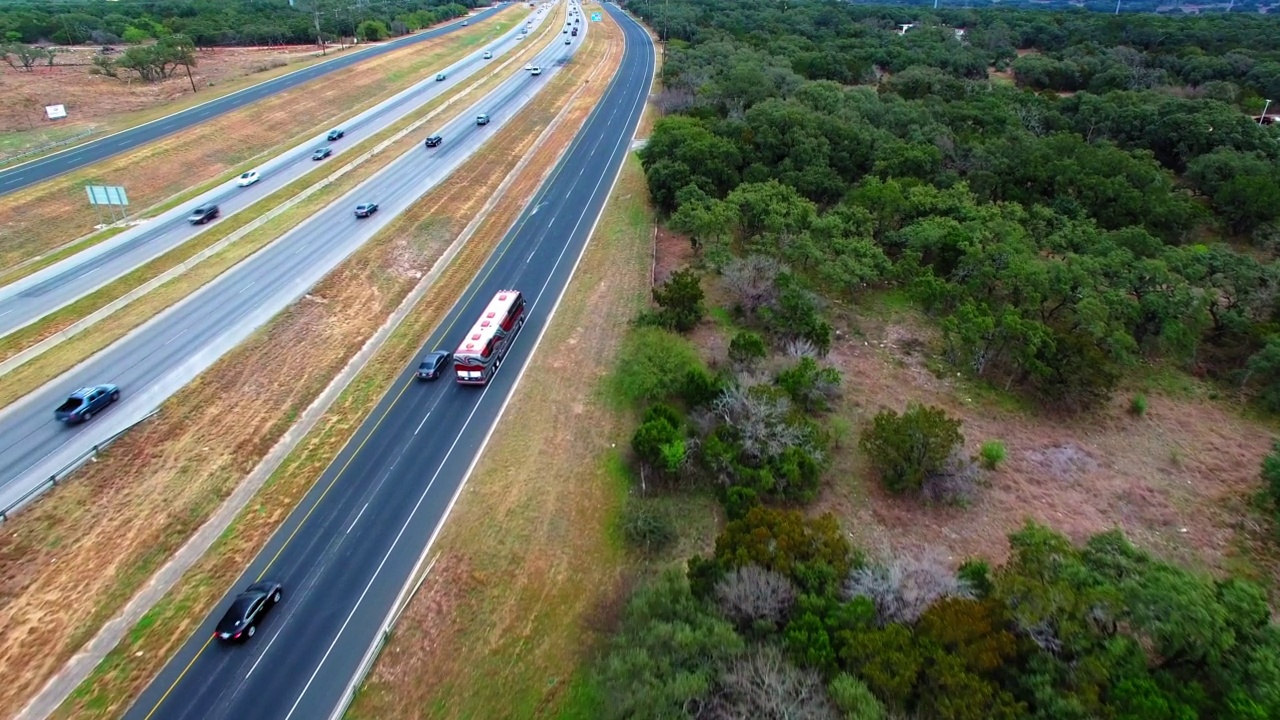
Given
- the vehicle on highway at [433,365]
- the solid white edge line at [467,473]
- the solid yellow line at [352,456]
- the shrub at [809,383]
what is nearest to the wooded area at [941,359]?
the shrub at [809,383]

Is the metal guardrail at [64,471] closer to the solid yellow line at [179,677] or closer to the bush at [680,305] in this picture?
the solid yellow line at [179,677]

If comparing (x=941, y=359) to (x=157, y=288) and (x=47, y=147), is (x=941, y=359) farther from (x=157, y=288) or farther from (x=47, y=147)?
(x=47, y=147)

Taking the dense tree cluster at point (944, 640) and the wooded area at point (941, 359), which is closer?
the dense tree cluster at point (944, 640)

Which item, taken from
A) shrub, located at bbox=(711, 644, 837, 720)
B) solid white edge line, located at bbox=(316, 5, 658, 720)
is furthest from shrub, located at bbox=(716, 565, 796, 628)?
solid white edge line, located at bbox=(316, 5, 658, 720)

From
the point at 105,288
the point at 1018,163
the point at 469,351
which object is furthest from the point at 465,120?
the point at 1018,163

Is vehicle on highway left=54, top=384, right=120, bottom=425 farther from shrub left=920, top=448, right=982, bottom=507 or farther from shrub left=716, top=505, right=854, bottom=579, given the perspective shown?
shrub left=920, top=448, right=982, bottom=507
